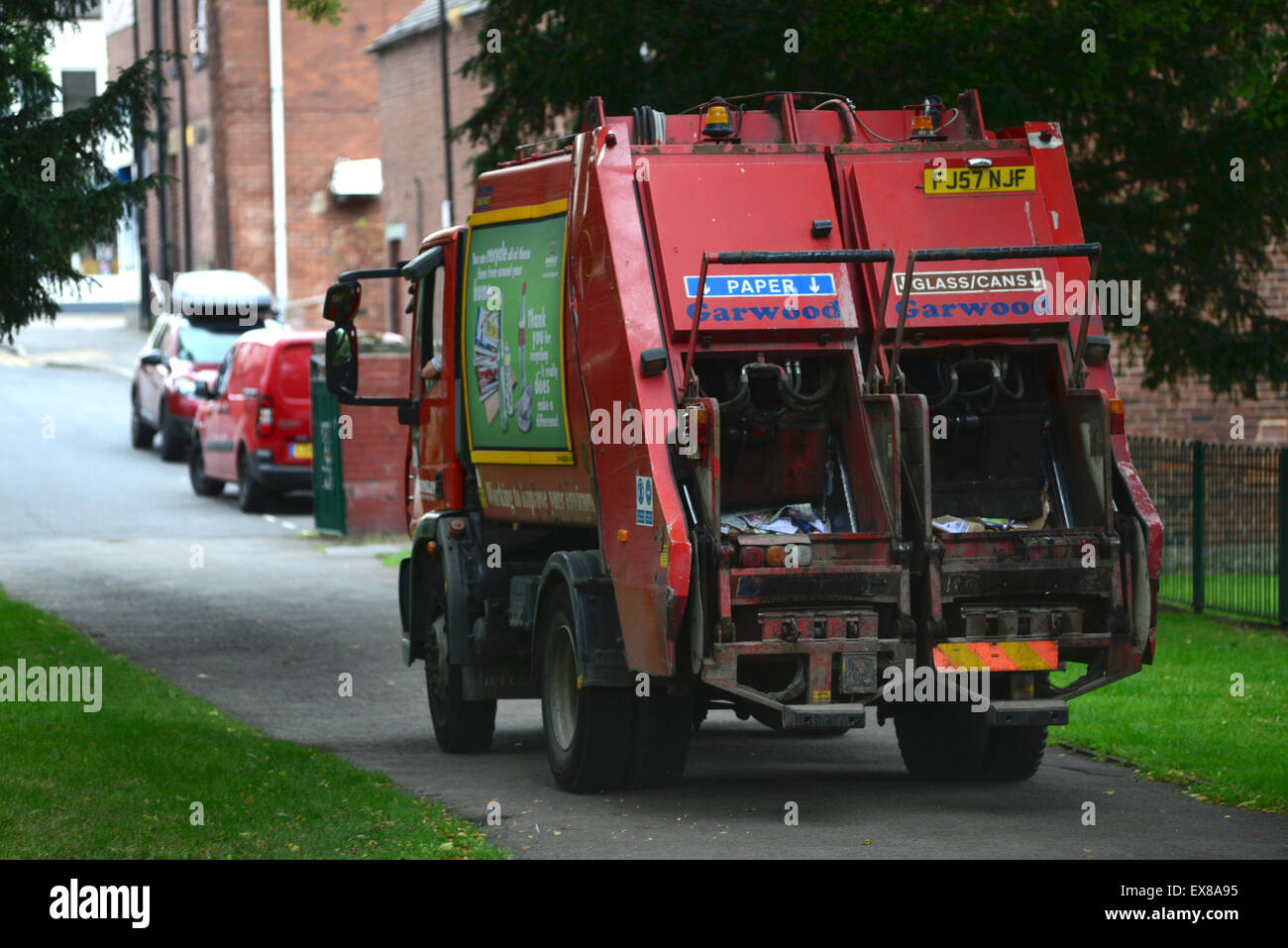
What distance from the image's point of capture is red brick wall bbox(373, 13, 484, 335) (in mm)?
38531

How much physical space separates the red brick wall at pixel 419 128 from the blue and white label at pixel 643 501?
29.3 m

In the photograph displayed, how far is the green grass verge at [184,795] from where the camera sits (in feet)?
26.5

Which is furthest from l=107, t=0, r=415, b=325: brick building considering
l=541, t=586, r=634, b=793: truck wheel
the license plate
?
the license plate

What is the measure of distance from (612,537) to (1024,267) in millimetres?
2228

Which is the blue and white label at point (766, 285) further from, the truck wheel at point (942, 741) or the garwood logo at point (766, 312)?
the truck wheel at point (942, 741)

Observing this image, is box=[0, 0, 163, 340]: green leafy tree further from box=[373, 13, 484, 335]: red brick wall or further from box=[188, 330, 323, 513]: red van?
box=[373, 13, 484, 335]: red brick wall

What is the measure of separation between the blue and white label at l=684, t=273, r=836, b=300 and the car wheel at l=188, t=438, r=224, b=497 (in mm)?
18188

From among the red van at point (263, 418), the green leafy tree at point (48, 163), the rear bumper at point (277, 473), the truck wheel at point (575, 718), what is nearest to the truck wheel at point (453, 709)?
the truck wheel at point (575, 718)

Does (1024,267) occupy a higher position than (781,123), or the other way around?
(781,123)

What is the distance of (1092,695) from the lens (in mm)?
12977

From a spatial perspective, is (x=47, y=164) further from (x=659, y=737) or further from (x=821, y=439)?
(x=821, y=439)
